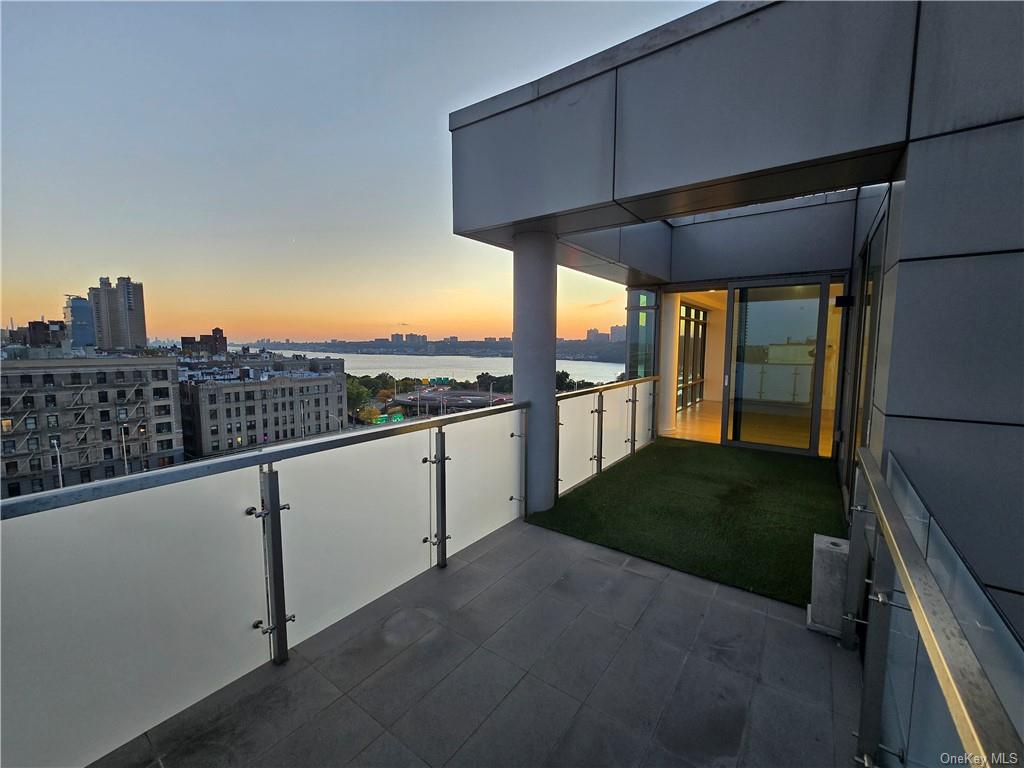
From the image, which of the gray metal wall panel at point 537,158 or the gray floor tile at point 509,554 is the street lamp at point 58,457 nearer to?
the gray floor tile at point 509,554

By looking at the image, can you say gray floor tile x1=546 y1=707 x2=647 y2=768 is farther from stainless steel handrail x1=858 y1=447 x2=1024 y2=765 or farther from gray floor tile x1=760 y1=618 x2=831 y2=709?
stainless steel handrail x1=858 y1=447 x2=1024 y2=765

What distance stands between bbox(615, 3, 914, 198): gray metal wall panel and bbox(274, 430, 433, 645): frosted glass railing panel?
9.51ft

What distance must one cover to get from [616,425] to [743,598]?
3.51 metres

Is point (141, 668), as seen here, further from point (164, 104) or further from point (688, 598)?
point (164, 104)

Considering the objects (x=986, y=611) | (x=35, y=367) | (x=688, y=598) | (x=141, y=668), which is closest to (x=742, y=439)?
(x=688, y=598)

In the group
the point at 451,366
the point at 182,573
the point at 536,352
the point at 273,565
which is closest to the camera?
the point at 182,573

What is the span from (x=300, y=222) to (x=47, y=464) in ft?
49.7

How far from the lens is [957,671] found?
2.38ft

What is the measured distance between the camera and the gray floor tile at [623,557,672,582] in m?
3.38

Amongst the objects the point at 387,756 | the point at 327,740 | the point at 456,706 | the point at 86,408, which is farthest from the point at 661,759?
the point at 86,408

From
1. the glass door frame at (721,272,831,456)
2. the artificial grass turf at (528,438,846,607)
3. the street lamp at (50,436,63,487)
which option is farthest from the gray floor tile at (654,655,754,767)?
the glass door frame at (721,272,831,456)

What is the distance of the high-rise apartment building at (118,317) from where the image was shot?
597 cm

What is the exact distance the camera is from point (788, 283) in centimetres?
705

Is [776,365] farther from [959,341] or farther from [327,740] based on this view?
[327,740]
